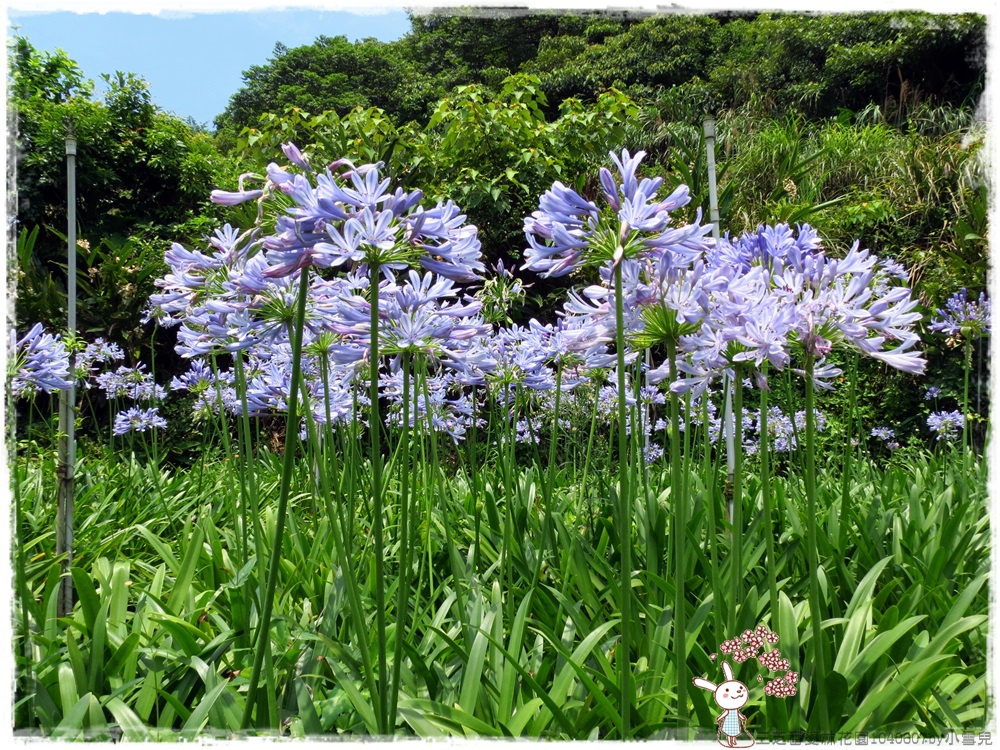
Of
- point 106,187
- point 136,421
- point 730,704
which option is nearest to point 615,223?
point 730,704

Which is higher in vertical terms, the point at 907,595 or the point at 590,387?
the point at 590,387

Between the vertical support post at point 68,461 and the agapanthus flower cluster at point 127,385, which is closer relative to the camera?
the vertical support post at point 68,461

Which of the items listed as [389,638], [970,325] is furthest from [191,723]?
[970,325]

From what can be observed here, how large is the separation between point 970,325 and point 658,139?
29.8 ft

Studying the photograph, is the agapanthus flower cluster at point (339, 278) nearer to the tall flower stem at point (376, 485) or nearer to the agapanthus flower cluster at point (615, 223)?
the tall flower stem at point (376, 485)

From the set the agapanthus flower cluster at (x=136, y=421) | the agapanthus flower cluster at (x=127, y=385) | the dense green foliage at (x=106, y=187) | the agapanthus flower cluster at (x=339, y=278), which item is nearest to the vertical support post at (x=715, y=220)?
the agapanthus flower cluster at (x=339, y=278)

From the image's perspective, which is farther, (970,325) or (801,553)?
(970,325)

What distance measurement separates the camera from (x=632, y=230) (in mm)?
1216

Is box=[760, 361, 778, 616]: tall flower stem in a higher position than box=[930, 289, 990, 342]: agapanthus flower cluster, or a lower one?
lower

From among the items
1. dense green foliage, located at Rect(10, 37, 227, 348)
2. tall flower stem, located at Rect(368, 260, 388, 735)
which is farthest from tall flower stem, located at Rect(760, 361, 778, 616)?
dense green foliage, located at Rect(10, 37, 227, 348)

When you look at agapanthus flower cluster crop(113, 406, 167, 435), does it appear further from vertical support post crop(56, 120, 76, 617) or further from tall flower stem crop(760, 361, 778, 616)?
tall flower stem crop(760, 361, 778, 616)

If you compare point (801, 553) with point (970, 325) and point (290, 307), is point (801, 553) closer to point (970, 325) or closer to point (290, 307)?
point (970, 325)

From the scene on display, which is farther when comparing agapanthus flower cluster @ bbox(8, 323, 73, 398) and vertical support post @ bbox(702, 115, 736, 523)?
vertical support post @ bbox(702, 115, 736, 523)

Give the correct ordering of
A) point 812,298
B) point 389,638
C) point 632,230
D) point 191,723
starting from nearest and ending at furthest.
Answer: point 632,230 < point 812,298 < point 191,723 < point 389,638
